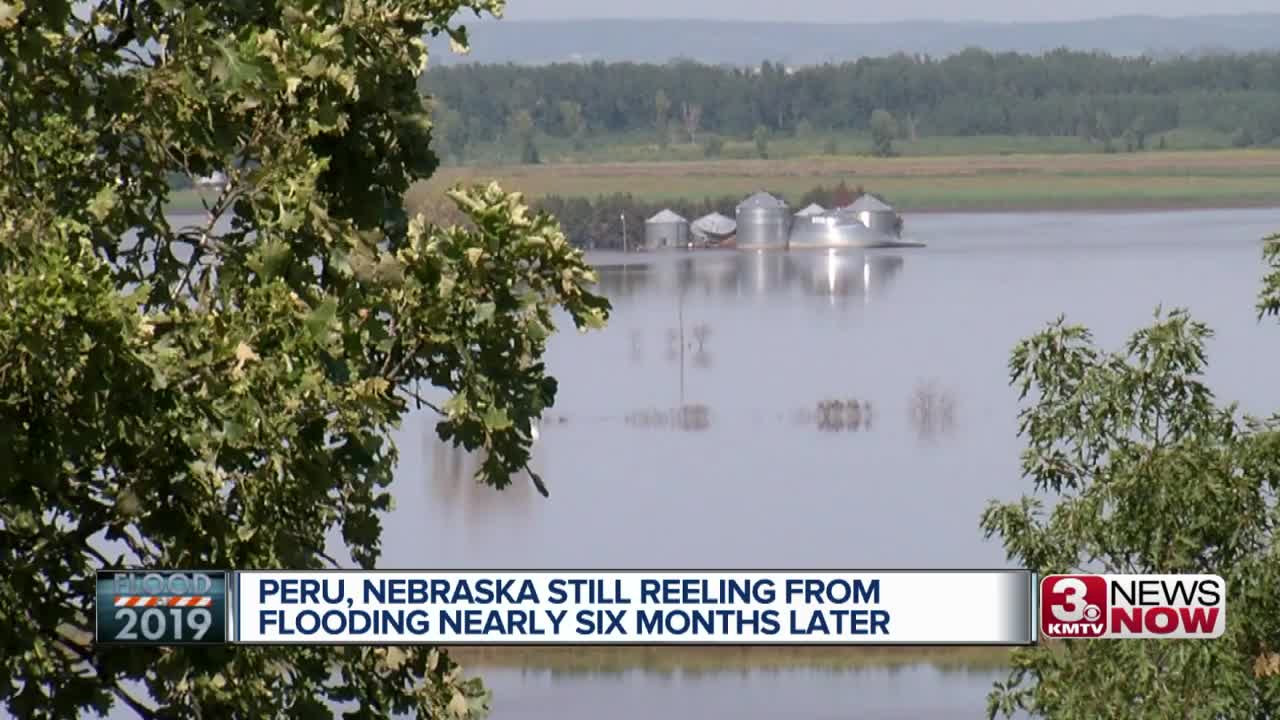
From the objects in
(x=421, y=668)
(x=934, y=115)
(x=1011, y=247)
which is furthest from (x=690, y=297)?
(x=421, y=668)

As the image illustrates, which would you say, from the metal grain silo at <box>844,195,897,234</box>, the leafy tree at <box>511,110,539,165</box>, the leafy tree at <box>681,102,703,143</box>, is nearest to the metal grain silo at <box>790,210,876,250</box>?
the metal grain silo at <box>844,195,897,234</box>

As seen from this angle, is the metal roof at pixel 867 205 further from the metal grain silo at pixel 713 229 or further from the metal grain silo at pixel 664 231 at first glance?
the metal grain silo at pixel 664 231

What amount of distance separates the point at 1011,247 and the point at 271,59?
446 feet

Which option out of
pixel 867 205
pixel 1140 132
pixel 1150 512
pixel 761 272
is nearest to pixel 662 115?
pixel 1140 132

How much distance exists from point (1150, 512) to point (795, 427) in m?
66.9

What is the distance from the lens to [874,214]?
14488 cm

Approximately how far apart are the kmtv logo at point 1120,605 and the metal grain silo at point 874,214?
5161 inches

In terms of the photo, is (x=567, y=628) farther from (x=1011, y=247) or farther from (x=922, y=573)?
(x=1011, y=247)

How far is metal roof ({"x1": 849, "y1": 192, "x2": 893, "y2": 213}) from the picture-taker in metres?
145

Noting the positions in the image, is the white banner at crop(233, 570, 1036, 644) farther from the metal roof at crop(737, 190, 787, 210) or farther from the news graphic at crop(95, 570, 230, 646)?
the metal roof at crop(737, 190, 787, 210)

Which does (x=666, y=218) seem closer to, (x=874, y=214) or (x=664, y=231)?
(x=664, y=231)

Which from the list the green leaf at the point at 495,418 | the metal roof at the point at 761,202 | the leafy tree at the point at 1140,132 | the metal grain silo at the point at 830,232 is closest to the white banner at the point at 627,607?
the green leaf at the point at 495,418

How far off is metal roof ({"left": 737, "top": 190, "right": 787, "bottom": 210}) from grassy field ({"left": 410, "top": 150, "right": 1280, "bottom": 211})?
664 cm

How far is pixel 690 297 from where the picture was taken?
12212 centimetres
